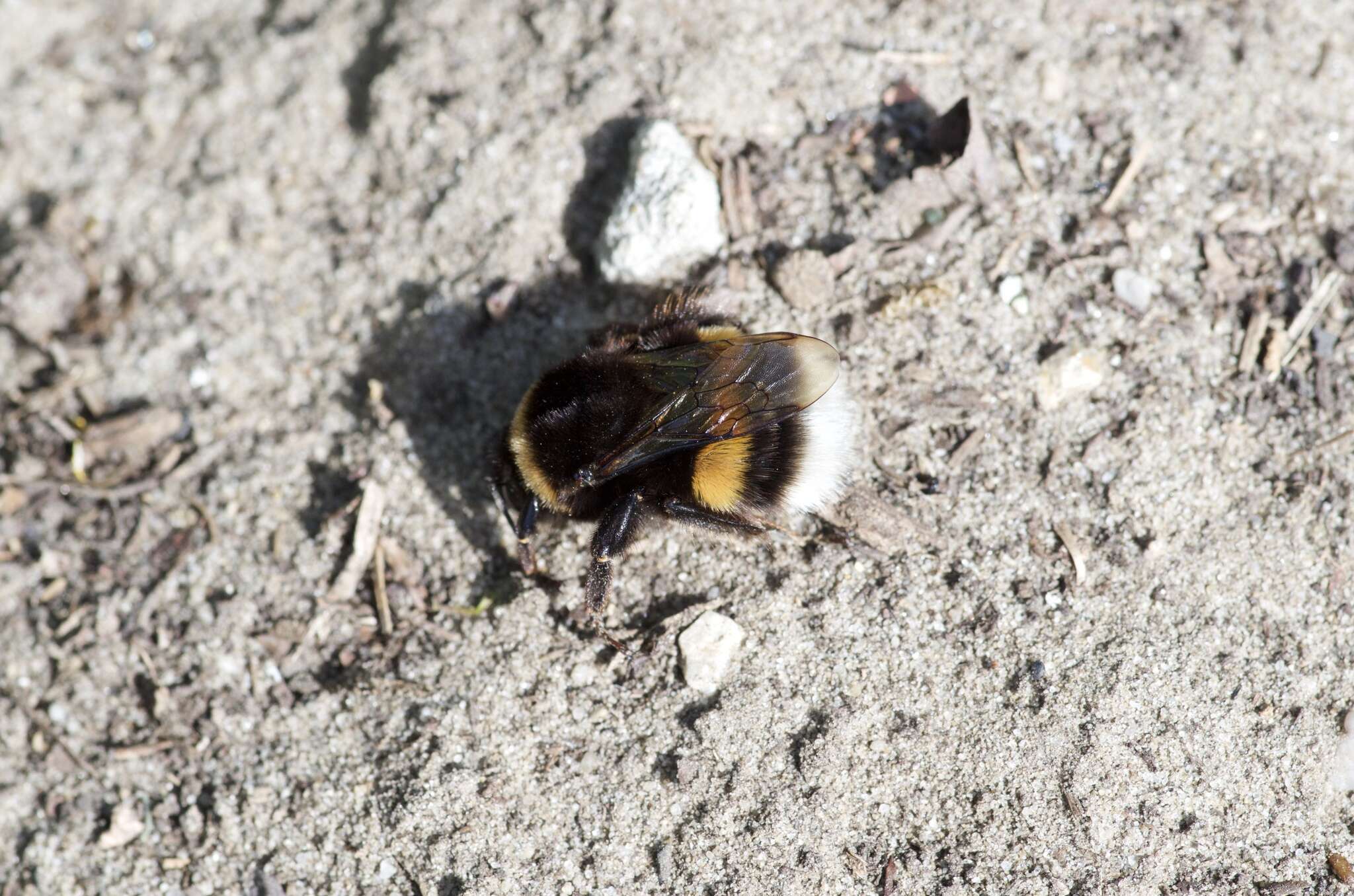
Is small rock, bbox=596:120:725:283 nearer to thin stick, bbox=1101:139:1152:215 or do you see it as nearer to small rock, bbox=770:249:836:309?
small rock, bbox=770:249:836:309

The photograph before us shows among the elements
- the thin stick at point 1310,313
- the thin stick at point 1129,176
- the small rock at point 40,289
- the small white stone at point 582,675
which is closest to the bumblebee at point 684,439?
the small white stone at point 582,675

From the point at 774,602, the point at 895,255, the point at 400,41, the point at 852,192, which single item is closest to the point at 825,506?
the point at 774,602

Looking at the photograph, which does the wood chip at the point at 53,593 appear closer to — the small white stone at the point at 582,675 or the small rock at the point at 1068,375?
the small white stone at the point at 582,675

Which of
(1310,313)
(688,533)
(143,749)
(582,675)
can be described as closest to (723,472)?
(688,533)

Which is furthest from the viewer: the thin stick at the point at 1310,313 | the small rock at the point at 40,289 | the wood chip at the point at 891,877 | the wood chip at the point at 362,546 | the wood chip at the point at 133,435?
the small rock at the point at 40,289

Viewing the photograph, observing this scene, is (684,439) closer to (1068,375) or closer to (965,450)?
(965,450)

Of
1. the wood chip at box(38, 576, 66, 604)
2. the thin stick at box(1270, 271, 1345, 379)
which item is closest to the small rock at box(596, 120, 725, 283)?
the thin stick at box(1270, 271, 1345, 379)

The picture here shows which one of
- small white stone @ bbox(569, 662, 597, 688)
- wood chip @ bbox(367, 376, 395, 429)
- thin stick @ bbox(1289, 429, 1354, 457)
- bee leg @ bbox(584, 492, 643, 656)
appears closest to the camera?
bee leg @ bbox(584, 492, 643, 656)
